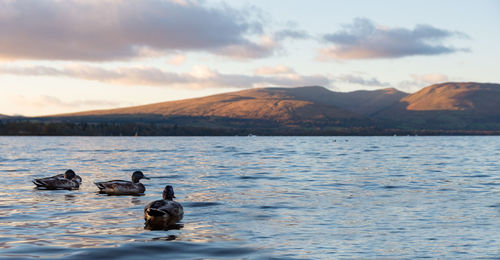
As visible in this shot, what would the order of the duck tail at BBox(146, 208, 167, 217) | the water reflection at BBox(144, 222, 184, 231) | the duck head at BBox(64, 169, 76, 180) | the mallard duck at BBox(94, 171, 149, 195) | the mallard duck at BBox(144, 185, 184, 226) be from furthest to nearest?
the duck head at BBox(64, 169, 76, 180) → the mallard duck at BBox(94, 171, 149, 195) → the mallard duck at BBox(144, 185, 184, 226) → the duck tail at BBox(146, 208, 167, 217) → the water reflection at BBox(144, 222, 184, 231)

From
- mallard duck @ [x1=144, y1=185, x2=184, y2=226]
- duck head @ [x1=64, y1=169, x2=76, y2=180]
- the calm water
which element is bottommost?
the calm water

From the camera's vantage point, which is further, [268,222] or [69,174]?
[69,174]

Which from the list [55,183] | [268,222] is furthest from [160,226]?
[55,183]

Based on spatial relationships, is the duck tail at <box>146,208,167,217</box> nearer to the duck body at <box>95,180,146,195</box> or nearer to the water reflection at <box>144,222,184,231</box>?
the water reflection at <box>144,222,184,231</box>

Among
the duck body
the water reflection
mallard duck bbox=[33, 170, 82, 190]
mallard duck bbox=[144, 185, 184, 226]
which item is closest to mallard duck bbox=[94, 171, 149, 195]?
the duck body

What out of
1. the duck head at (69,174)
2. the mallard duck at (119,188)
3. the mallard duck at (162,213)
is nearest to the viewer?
the mallard duck at (162,213)

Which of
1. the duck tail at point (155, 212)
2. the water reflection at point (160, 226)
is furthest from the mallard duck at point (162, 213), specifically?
the water reflection at point (160, 226)

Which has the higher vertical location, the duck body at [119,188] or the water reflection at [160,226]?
the duck body at [119,188]

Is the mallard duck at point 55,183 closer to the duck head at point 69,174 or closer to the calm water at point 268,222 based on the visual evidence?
the duck head at point 69,174

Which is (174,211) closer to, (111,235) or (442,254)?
(111,235)

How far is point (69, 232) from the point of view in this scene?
17.6 meters

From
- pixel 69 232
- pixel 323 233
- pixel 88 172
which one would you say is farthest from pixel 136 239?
pixel 88 172

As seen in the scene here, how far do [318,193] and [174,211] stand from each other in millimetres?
→ 10836

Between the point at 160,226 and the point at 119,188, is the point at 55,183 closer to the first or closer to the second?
the point at 119,188
